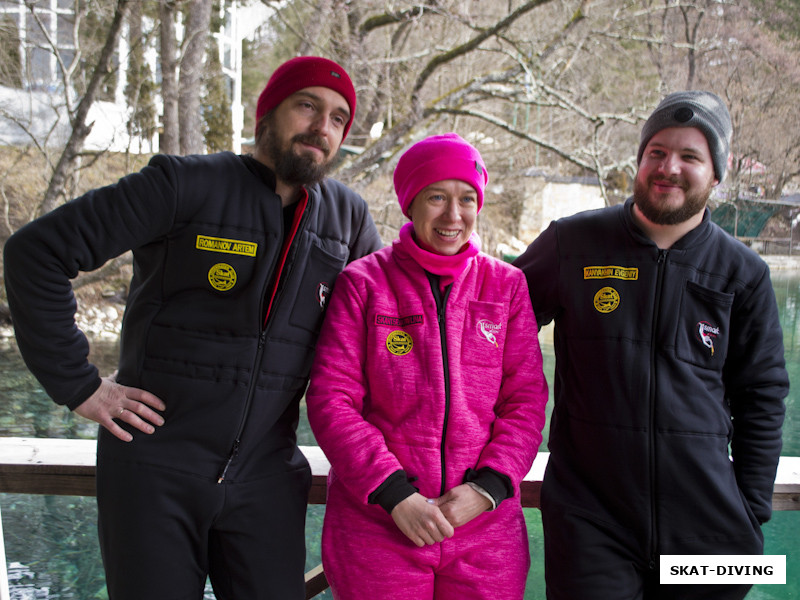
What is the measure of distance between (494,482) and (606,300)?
51 centimetres

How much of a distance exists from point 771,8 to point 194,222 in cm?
1306

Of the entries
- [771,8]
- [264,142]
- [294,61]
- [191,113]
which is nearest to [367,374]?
[264,142]

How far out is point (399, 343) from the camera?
62.3 inches

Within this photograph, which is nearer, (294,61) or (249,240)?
(249,240)

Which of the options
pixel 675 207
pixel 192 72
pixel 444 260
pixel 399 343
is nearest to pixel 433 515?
pixel 399 343

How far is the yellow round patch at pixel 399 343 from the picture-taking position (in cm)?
158

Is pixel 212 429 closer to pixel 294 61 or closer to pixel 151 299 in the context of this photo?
pixel 151 299

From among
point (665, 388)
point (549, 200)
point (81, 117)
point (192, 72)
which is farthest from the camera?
point (549, 200)

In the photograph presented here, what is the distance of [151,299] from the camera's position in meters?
1.58

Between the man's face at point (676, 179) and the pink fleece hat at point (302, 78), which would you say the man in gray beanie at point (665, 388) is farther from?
the pink fleece hat at point (302, 78)

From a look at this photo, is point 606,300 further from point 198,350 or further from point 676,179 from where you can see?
point 198,350

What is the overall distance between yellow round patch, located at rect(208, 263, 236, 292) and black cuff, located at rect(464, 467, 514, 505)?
69cm

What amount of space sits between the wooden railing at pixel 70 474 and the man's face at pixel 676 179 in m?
0.74

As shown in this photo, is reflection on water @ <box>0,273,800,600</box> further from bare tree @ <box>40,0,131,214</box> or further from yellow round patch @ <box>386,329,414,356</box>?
yellow round patch @ <box>386,329,414,356</box>
